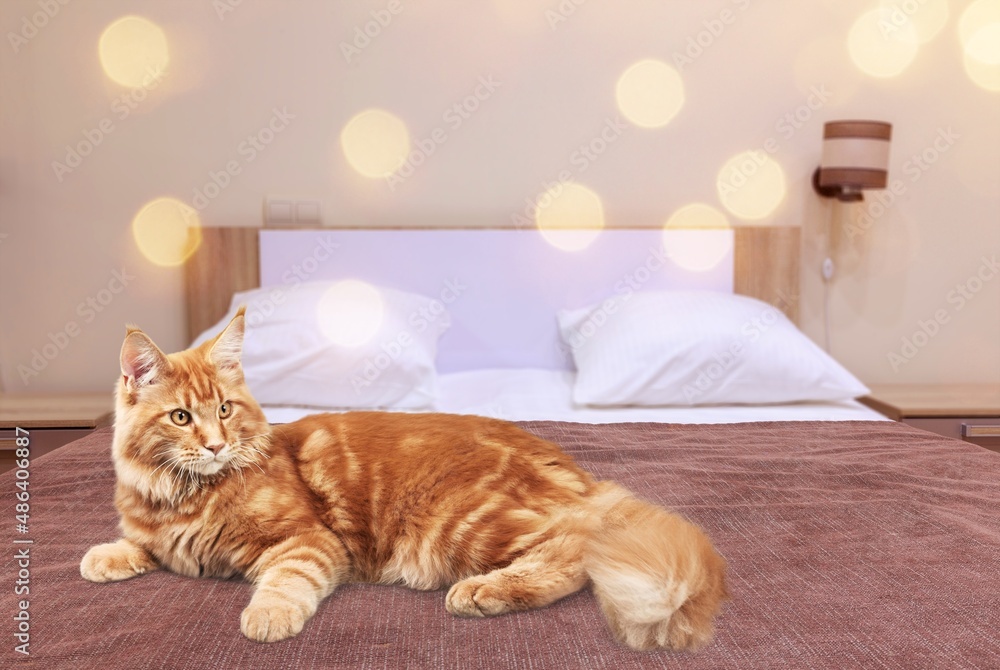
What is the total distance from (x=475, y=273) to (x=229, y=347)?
1.80 metres

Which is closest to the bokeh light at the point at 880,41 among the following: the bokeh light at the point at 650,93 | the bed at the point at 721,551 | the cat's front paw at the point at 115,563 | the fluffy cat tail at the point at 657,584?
the bokeh light at the point at 650,93

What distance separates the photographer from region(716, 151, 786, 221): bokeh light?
3.03 metres

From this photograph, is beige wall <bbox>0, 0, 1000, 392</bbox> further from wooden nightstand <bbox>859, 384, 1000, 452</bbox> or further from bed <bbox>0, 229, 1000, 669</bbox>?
bed <bbox>0, 229, 1000, 669</bbox>

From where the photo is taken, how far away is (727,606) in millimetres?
996

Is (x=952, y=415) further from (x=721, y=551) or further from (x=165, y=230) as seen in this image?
(x=165, y=230)

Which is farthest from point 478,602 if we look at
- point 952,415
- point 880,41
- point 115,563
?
point 880,41

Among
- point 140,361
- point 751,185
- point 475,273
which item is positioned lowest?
point 140,361

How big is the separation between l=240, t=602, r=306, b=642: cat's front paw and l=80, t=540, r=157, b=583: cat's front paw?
0.84ft

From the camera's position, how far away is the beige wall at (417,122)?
9.49 ft

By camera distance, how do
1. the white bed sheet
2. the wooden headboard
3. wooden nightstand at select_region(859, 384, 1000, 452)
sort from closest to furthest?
1. the white bed sheet
2. wooden nightstand at select_region(859, 384, 1000, 452)
3. the wooden headboard

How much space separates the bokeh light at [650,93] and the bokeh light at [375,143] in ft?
2.83

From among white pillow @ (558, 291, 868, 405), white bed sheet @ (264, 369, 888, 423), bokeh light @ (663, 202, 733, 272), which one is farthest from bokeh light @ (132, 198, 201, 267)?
bokeh light @ (663, 202, 733, 272)

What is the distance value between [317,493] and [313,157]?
2.04 m

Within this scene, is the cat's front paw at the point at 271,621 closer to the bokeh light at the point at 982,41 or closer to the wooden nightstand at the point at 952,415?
the wooden nightstand at the point at 952,415
